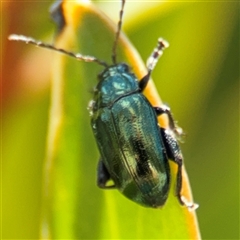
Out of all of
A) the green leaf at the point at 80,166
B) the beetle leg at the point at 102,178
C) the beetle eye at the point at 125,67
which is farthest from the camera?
the beetle eye at the point at 125,67

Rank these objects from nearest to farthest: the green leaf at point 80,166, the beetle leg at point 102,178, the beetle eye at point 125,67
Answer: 1. the green leaf at point 80,166
2. the beetle leg at point 102,178
3. the beetle eye at point 125,67

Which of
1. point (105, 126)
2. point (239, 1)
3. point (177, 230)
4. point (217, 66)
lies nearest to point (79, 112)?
point (105, 126)

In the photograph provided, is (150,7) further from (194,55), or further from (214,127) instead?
(214,127)

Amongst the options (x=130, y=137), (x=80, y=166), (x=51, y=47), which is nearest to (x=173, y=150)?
(x=130, y=137)

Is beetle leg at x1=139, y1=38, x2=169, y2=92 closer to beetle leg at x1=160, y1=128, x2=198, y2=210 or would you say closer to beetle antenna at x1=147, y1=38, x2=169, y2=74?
beetle antenna at x1=147, y1=38, x2=169, y2=74

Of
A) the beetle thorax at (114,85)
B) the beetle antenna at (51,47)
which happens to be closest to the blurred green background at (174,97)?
the beetle antenna at (51,47)

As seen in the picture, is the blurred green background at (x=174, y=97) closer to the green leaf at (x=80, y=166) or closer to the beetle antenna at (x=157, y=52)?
the beetle antenna at (x=157, y=52)


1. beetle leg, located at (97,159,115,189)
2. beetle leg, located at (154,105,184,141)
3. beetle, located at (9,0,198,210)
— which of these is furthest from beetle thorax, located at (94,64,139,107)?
beetle leg, located at (97,159,115,189)
